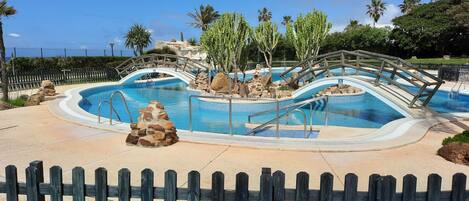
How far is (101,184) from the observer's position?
3.00 metres

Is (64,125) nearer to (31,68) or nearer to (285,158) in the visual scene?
(285,158)

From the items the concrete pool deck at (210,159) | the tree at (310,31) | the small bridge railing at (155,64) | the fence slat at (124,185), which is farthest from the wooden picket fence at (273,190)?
the tree at (310,31)

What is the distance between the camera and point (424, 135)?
8.39 meters

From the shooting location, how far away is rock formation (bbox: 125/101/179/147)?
717 centimetres

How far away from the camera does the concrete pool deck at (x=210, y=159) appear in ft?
18.0

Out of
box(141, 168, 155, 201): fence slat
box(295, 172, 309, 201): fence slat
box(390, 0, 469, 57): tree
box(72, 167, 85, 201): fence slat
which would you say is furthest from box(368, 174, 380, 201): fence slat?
box(390, 0, 469, 57): tree

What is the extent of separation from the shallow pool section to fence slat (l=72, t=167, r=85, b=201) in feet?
29.2

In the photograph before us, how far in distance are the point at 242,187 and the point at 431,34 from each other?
48585mm

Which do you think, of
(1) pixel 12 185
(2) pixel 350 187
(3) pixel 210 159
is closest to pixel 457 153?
(3) pixel 210 159

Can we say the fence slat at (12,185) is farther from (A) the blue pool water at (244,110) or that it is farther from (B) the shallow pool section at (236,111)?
(A) the blue pool water at (244,110)

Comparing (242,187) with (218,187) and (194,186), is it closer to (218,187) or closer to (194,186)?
(218,187)

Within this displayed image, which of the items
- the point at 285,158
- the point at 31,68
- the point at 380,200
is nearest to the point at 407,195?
the point at 380,200

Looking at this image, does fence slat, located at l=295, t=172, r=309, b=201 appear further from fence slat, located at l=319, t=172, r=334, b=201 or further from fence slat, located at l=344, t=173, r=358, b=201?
fence slat, located at l=344, t=173, r=358, b=201

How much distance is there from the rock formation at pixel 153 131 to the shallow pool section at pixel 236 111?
475 cm
